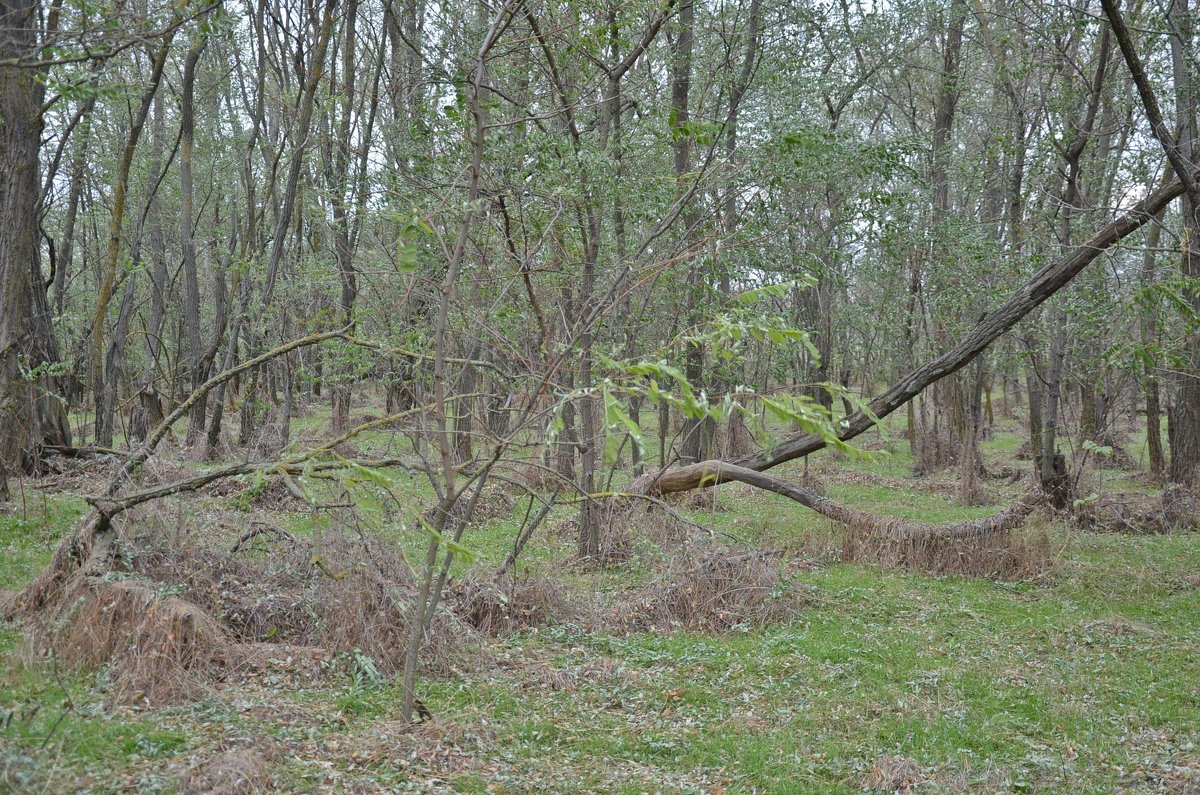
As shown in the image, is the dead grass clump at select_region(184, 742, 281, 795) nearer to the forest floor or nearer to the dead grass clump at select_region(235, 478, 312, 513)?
the forest floor

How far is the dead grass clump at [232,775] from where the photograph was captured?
3525 mm

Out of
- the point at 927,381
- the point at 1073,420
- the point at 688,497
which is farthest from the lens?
the point at 1073,420

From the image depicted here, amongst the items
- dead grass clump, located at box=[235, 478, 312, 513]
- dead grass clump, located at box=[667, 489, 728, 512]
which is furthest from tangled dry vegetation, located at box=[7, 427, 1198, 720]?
dead grass clump, located at box=[235, 478, 312, 513]

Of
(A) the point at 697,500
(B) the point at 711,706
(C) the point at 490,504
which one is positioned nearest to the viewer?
(B) the point at 711,706

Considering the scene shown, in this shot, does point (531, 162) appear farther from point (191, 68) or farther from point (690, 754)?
point (191, 68)

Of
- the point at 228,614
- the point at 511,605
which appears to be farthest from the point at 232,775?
the point at 511,605

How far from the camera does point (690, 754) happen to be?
4840 mm

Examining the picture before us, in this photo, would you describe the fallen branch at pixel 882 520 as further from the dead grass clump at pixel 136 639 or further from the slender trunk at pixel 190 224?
the slender trunk at pixel 190 224

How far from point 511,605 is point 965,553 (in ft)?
17.1

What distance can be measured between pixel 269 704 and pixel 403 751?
877 millimetres

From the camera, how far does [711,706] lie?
218 inches

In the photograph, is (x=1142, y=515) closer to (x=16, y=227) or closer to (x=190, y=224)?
(x=16, y=227)

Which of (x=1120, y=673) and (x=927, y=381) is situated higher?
(x=927, y=381)

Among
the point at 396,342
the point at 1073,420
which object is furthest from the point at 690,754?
the point at 1073,420
